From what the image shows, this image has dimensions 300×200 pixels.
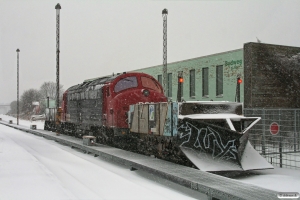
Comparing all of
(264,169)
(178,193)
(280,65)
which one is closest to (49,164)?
(178,193)

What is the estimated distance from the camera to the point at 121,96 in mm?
15938

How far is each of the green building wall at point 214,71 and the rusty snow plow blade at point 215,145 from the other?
46.7ft

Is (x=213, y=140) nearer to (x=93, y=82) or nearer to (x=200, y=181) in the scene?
(x=200, y=181)

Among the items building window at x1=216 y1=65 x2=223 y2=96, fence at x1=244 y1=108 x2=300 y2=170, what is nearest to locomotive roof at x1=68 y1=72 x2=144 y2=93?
fence at x1=244 y1=108 x2=300 y2=170

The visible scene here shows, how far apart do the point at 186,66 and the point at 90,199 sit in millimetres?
24496

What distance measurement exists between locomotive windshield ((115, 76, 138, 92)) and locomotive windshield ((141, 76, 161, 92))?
0.35 metres

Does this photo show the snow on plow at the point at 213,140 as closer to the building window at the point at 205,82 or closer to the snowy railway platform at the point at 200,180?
the snowy railway platform at the point at 200,180

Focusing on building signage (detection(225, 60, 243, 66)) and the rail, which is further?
building signage (detection(225, 60, 243, 66))

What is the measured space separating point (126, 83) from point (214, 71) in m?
12.5

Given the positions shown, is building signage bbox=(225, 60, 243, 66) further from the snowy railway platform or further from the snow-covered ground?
the snow-covered ground

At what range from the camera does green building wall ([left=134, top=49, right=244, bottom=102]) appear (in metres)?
25.5

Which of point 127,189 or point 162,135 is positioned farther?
point 162,135

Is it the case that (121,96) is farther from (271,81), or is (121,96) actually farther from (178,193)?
(271,81)

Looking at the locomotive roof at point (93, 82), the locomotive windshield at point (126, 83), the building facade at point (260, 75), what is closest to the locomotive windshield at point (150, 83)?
the locomotive windshield at point (126, 83)
